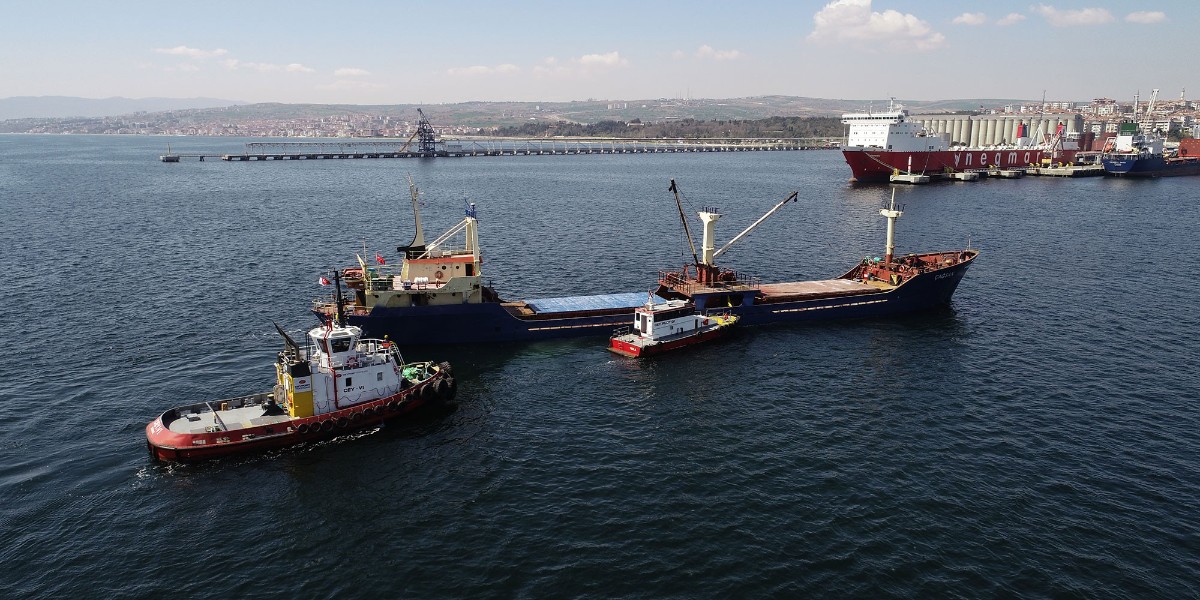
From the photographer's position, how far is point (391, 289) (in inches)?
2020

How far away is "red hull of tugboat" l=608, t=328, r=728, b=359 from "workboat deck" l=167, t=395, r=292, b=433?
23.3 metres

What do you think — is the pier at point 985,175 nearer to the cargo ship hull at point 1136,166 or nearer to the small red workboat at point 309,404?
the cargo ship hull at point 1136,166

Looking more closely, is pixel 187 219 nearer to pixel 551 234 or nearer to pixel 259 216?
pixel 259 216

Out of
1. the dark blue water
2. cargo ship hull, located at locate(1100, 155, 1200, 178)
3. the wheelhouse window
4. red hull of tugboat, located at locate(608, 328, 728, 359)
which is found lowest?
the dark blue water

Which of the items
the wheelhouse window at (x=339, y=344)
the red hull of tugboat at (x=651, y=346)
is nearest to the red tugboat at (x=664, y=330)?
the red hull of tugboat at (x=651, y=346)

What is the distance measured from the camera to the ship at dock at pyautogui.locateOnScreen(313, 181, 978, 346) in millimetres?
51531

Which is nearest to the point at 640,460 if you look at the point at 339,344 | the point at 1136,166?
the point at 339,344

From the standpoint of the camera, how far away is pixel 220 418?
3672cm

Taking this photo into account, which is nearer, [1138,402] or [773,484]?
[773,484]

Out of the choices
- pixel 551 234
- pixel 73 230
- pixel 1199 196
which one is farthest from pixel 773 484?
pixel 1199 196

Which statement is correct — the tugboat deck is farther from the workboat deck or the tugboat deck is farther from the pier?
the pier

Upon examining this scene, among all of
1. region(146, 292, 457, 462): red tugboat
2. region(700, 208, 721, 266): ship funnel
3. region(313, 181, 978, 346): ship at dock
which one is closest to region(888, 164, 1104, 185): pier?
region(313, 181, 978, 346): ship at dock

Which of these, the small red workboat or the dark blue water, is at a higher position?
the small red workboat

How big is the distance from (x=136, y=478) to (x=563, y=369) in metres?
25.2
